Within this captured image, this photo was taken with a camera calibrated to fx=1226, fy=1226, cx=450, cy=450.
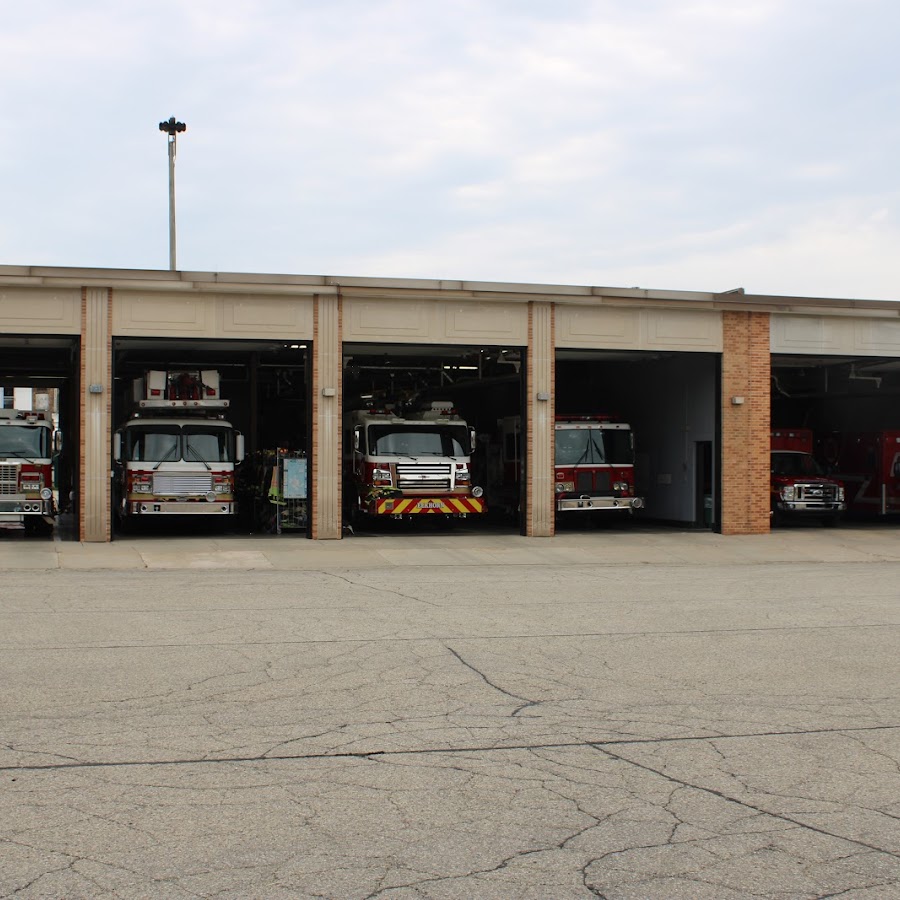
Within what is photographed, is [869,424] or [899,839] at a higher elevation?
[869,424]

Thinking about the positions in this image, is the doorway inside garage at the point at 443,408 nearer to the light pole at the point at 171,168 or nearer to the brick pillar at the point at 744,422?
the brick pillar at the point at 744,422

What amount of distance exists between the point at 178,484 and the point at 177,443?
91 centimetres

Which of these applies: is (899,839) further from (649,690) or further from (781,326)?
(781,326)

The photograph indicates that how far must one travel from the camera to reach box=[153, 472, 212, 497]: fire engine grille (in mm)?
24719

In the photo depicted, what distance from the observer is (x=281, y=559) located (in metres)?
20.7

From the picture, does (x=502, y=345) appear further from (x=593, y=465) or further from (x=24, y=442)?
(x=24, y=442)

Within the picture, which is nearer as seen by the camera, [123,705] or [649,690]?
[123,705]

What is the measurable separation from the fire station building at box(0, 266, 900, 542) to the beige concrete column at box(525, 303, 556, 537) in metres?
0.03

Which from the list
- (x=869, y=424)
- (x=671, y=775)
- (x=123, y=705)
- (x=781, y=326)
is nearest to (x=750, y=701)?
(x=671, y=775)

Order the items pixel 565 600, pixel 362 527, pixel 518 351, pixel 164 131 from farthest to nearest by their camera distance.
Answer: pixel 164 131, pixel 362 527, pixel 518 351, pixel 565 600

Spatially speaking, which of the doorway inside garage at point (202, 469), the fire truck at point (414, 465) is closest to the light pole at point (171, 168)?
the doorway inside garage at point (202, 469)

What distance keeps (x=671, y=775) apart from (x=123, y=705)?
3.78m

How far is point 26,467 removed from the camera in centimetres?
2364

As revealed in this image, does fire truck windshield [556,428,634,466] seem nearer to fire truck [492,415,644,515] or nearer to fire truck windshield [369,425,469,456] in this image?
fire truck [492,415,644,515]
